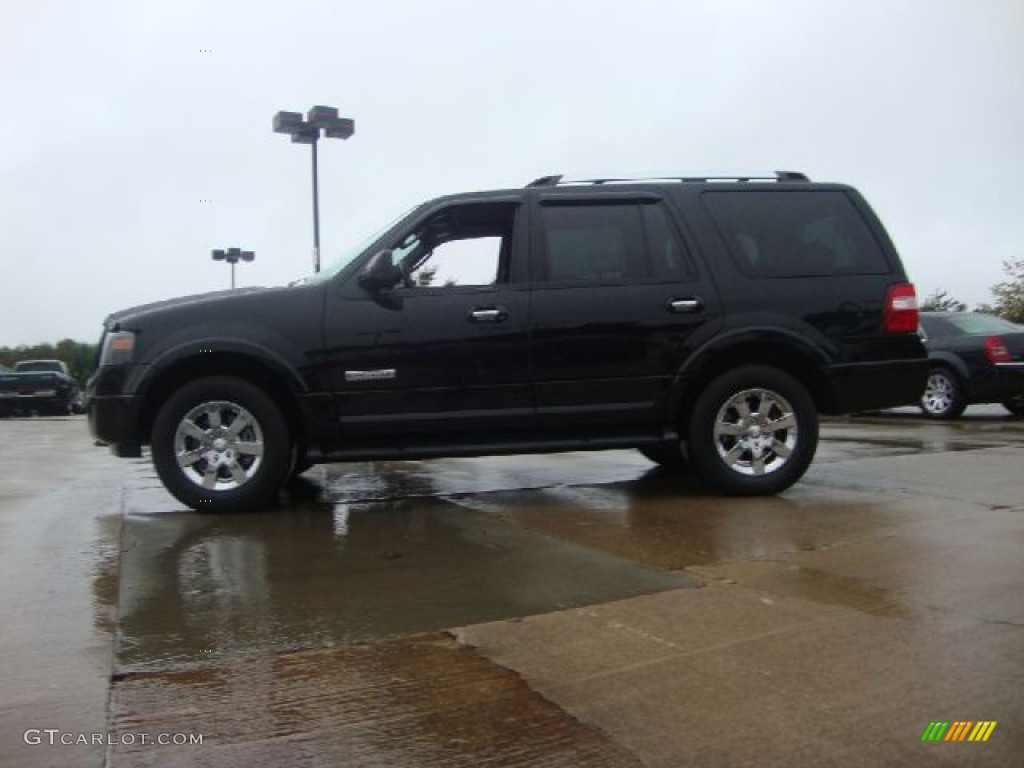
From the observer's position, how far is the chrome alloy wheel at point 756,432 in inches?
238

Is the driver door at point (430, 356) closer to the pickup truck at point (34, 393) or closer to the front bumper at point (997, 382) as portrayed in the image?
the front bumper at point (997, 382)

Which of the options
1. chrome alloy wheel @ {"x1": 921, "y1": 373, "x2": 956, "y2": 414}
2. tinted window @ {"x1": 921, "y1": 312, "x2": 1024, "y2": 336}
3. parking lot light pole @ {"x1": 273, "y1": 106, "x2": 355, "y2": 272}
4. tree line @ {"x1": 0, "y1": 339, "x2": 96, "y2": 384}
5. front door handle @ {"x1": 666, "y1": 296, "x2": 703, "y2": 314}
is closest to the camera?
front door handle @ {"x1": 666, "y1": 296, "x2": 703, "y2": 314}

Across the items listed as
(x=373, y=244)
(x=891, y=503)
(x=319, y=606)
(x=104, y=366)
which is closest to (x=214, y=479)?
(x=104, y=366)

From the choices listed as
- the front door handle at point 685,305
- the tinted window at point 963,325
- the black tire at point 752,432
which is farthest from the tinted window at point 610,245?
the tinted window at point 963,325

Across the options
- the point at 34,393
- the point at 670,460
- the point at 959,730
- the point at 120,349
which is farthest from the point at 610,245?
the point at 34,393

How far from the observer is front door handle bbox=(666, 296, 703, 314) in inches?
235

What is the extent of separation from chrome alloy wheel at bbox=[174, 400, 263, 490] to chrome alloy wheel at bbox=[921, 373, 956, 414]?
9427mm

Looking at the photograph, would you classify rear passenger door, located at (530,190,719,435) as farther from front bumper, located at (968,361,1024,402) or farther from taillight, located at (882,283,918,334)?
front bumper, located at (968,361,1024,402)

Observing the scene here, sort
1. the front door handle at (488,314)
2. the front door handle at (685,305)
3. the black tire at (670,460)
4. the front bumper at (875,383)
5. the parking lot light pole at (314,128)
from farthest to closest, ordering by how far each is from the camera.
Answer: the parking lot light pole at (314,128) → the black tire at (670,460) → the front bumper at (875,383) → the front door handle at (685,305) → the front door handle at (488,314)

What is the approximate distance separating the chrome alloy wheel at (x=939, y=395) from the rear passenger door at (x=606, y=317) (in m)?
7.51

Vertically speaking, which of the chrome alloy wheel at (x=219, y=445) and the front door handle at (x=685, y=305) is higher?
the front door handle at (x=685, y=305)

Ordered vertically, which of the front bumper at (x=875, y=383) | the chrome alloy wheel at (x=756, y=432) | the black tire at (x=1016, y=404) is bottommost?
the black tire at (x=1016, y=404)

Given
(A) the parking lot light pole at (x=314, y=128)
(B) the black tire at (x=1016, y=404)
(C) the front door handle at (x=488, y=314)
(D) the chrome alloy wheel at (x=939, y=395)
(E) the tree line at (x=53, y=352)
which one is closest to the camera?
(C) the front door handle at (x=488, y=314)

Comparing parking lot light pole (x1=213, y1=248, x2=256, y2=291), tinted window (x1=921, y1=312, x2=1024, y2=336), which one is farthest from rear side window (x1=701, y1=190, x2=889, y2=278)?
parking lot light pole (x1=213, y1=248, x2=256, y2=291)
